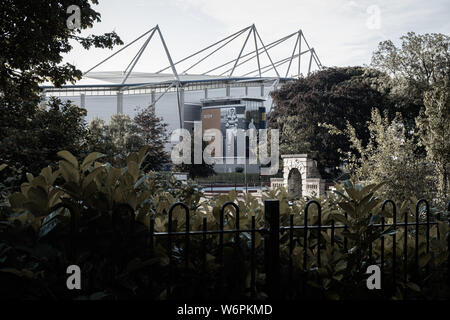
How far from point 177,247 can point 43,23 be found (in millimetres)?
7547

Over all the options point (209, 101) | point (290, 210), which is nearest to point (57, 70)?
point (290, 210)

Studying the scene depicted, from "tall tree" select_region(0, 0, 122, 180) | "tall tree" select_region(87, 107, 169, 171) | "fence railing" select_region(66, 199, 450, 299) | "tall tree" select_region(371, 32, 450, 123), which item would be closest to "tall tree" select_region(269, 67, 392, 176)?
"tall tree" select_region(371, 32, 450, 123)

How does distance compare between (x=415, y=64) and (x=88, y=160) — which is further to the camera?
(x=415, y=64)

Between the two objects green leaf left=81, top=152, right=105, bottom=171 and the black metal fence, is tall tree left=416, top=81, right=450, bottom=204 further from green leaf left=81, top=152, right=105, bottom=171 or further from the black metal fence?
green leaf left=81, top=152, right=105, bottom=171

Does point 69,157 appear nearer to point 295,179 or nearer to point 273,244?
point 273,244

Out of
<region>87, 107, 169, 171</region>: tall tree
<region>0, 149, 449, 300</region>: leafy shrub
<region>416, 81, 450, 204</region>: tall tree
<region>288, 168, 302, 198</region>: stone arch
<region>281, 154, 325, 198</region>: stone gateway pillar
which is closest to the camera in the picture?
<region>0, 149, 449, 300</region>: leafy shrub

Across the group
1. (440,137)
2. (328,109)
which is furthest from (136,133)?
(440,137)

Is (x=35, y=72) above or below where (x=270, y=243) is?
above

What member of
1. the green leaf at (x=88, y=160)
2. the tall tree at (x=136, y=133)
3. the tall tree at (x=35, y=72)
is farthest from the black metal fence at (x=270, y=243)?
the tall tree at (x=136, y=133)

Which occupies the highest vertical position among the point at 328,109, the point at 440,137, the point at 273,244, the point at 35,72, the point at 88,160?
the point at 328,109

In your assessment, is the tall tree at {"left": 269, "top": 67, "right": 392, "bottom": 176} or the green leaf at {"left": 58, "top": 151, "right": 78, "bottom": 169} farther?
the tall tree at {"left": 269, "top": 67, "right": 392, "bottom": 176}

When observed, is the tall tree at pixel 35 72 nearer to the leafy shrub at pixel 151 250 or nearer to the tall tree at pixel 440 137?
the leafy shrub at pixel 151 250

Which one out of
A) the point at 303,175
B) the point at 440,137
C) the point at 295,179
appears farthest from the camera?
the point at 295,179

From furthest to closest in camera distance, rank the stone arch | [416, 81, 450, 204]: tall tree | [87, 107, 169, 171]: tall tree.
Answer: [87, 107, 169, 171]: tall tree < the stone arch < [416, 81, 450, 204]: tall tree
